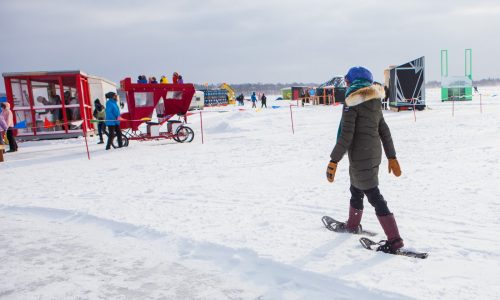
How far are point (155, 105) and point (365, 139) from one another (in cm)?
1028

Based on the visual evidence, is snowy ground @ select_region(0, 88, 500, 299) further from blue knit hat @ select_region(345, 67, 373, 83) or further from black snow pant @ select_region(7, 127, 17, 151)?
black snow pant @ select_region(7, 127, 17, 151)

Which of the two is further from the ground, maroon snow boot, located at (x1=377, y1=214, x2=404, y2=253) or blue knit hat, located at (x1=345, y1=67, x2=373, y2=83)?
blue knit hat, located at (x1=345, y1=67, x2=373, y2=83)

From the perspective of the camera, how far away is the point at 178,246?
12.8 ft

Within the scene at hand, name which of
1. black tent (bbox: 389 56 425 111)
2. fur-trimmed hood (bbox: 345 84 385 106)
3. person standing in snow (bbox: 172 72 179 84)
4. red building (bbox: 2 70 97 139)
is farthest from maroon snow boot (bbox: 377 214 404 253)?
black tent (bbox: 389 56 425 111)

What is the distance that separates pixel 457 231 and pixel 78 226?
169 inches

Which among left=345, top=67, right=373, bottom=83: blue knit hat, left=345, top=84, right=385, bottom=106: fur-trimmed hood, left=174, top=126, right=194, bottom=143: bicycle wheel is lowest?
left=174, top=126, right=194, bottom=143: bicycle wheel

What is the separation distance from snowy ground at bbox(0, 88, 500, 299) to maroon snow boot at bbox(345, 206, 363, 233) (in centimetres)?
14

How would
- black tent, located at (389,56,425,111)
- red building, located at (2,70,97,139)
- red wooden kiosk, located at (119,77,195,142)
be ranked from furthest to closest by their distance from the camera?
black tent, located at (389,56,425,111) → red building, located at (2,70,97,139) → red wooden kiosk, located at (119,77,195,142)

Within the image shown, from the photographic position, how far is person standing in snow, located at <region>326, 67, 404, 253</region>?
3.43 metres

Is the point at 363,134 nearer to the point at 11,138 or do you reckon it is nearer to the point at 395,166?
the point at 395,166

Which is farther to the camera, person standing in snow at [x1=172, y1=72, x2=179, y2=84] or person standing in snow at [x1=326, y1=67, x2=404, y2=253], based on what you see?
person standing in snow at [x1=172, y1=72, x2=179, y2=84]

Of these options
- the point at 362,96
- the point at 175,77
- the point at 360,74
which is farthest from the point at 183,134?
the point at 362,96

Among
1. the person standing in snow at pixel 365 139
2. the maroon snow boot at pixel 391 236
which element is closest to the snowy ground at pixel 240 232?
the maroon snow boot at pixel 391 236

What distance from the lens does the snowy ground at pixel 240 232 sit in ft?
9.90
